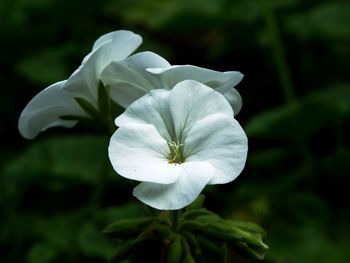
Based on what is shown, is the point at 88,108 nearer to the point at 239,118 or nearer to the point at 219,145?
the point at 219,145

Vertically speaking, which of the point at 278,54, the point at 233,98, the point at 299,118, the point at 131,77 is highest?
the point at 131,77

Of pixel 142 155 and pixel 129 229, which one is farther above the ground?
pixel 142 155

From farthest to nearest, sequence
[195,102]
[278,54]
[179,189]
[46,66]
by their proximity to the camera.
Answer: [46,66] → [278,54] → [195,102] → [179,189]

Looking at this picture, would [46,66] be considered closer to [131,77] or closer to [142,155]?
[131,77]

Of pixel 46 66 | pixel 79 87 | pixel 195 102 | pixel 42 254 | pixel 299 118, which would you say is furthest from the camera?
pixel 46 66

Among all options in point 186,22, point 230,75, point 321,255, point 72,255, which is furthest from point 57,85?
point 186,22

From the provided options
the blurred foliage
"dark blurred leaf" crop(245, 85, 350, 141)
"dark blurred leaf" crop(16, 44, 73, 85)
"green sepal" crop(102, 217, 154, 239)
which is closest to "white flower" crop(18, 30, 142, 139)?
"green sepal" crop(102, 217, 154, 239)

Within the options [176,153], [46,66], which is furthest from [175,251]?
[46,66]

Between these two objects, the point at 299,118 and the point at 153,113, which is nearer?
the point at 153,113
